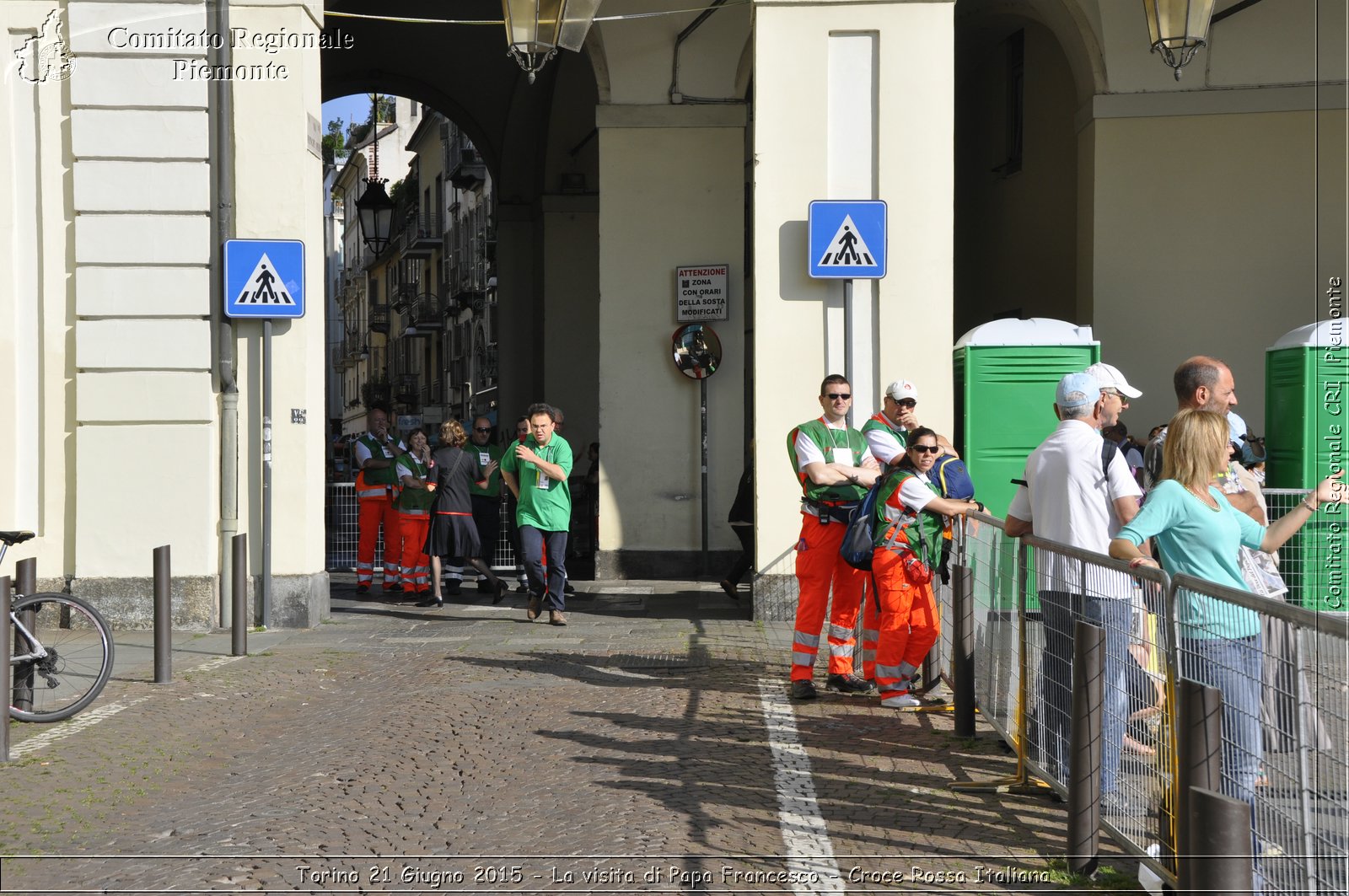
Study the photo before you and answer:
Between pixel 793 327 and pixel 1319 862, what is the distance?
8.72 metres

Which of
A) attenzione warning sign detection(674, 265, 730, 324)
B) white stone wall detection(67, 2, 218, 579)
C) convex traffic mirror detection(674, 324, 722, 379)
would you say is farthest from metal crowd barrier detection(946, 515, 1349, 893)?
attenzione warning sign detection(674, 265, 730, 324)

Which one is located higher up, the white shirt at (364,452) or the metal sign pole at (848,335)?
the metal sign pole at (848,335)

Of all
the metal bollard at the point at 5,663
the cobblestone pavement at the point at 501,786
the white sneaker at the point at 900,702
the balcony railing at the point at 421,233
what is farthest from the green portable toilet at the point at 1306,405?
the balcony railing at the point at 421,233

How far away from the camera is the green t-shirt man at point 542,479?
12156 millimetres

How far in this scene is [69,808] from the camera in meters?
6.28

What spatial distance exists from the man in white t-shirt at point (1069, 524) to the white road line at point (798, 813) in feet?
3.47

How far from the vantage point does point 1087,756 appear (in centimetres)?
531

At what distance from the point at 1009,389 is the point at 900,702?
4535 mm

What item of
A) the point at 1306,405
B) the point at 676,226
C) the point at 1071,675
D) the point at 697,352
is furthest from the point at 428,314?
the point at 1071,675

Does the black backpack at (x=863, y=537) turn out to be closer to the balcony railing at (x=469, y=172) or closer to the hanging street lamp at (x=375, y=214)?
the hanging street lamp at (x=375, y=214)

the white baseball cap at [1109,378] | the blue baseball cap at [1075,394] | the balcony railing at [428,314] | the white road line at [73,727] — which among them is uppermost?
the balcony railing at [428,314]

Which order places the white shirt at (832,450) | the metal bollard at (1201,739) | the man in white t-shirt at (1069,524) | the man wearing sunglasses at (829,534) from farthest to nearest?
the white shirt at (832,450) → the man wearing sunglasses at (829,534) → the man in white t-shirt at (1069,524) → the metal bollard at (1201,739)

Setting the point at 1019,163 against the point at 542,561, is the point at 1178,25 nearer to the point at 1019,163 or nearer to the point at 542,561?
the point at 542,561

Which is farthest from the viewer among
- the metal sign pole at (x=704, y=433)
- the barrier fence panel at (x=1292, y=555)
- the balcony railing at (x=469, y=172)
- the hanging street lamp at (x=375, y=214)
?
the balcony railing at (x=469, y=172)
